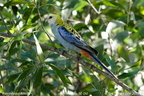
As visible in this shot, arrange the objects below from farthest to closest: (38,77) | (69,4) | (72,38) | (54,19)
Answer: (54,19)
(72,38)
(69,4)
(38,77)

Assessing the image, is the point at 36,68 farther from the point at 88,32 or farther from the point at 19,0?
the point at 88,32

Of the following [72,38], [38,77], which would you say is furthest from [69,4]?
[38,77]

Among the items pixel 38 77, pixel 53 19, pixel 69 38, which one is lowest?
pixel 38 77

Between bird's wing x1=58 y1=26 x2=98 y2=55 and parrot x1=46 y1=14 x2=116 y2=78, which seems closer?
parrot x1=46 y1=14 x2=116 y2=78

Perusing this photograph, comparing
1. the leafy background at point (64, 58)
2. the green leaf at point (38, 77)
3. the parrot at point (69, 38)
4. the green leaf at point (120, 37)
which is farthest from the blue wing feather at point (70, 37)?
the green leaf at point (38, 77)

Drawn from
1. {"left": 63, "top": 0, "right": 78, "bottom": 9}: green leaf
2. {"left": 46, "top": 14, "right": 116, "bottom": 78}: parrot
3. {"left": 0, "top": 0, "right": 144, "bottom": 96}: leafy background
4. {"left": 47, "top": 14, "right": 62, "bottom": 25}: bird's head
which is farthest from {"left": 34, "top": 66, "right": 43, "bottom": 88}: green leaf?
{"left": 47, "top": 14, "right": 62, "bottom": 25}: bird's head

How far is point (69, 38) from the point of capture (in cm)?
448

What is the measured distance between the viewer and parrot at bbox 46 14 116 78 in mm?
4088

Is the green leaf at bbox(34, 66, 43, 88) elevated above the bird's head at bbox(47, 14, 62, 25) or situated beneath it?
situated beneath

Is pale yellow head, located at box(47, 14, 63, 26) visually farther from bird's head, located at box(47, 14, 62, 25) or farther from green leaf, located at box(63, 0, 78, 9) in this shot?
green leaf, located at box(63, 0, 78, 9)

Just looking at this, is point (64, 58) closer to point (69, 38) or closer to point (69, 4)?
point (69, 38)

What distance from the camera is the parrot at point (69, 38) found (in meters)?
4.09

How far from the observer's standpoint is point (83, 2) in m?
4.07

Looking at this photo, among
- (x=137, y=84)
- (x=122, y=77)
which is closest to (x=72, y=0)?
(x=122, y=77)
